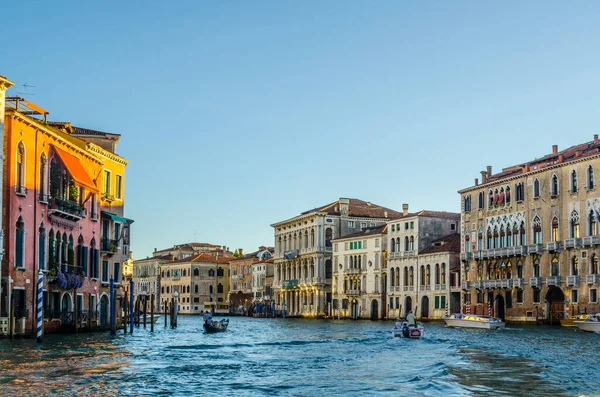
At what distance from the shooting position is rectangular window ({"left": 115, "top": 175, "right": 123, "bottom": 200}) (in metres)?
41.8

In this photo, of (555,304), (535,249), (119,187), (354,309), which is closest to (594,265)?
(555,304)

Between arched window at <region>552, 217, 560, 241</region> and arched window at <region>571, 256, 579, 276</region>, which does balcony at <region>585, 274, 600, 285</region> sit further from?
arched window at <region>552, 217, 560, 241</region>

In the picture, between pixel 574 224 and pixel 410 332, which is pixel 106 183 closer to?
pixel 410 332

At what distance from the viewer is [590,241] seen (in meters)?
48.8

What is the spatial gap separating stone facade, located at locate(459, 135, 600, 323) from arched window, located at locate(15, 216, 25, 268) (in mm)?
30109

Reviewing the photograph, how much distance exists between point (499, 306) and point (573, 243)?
9.28m

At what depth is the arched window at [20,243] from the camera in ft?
98.5

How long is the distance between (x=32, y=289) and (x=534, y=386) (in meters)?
18.1

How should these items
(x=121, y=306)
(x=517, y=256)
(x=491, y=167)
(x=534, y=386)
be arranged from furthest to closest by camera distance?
(x=491, y=167) → (x=517, y=256) → (x=121, y=306) → (x=534, y=386)

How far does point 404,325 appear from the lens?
37000mm

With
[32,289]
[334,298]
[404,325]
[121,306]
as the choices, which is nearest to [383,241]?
[334,298]

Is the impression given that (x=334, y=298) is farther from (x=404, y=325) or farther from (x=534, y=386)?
(x=534, y=386)

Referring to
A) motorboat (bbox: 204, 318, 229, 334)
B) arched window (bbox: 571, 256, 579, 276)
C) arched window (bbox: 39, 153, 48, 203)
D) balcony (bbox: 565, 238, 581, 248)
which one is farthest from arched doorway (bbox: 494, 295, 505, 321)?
arched window (bbox: 39, 153, 48, 203)

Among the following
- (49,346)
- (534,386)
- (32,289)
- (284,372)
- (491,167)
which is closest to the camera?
(534,386)
